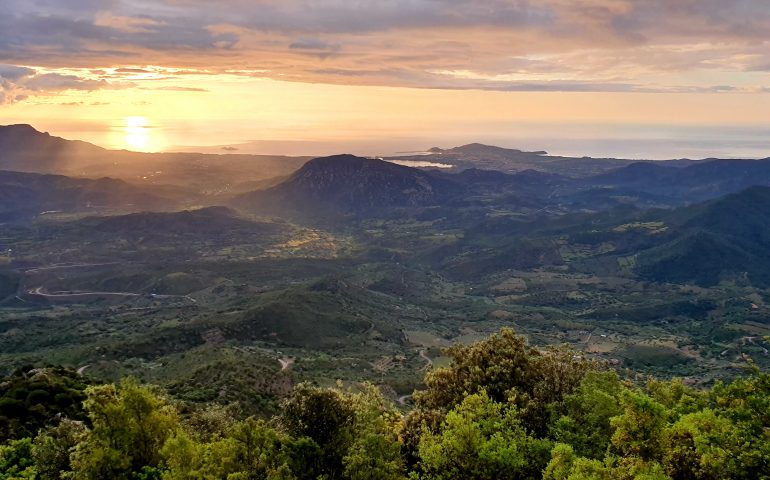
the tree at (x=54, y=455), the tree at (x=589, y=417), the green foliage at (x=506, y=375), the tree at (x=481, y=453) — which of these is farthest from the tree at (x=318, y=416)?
the tree at (x=54, y=455)

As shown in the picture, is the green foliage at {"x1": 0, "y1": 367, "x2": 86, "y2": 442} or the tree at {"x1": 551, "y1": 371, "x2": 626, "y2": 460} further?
the green foliage at {"x1": 0, "y1": 367, "x2": 86, "y2": 442}

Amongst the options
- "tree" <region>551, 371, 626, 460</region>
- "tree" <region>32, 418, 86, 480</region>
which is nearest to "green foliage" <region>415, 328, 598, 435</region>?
"tree" <region>551, 371, 626, 460</region>

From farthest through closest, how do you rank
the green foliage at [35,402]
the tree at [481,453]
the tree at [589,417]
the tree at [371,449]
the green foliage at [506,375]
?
1. the green foliage at [35,402]
2. the green foliage at [506,375]
3. the tree at [589,417]
4. the tree at [371,449]
5. the tree at [481,453]

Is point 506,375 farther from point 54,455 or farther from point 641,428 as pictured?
point 54,455

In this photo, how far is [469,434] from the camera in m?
30.2

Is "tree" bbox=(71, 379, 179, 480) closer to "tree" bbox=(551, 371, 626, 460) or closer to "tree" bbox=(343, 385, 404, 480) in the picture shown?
"tree" bbox=(343, 385, 404, 480)

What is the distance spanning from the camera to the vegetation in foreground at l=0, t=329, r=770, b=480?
27172 millimetres

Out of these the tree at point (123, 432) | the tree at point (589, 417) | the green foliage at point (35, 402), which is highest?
the tree at point (589, 417)

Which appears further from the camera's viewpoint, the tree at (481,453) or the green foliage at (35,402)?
the green foliage at (35,402)

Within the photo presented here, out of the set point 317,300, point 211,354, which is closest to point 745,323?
point 317,300

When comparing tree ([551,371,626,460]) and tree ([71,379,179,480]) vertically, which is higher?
tree ([551,371,626,460])

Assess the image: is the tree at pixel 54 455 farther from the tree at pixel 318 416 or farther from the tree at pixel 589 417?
the tree at pixel 589 417

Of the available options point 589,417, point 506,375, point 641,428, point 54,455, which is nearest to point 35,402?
point 54,455

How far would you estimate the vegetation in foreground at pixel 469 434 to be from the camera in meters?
27.2
